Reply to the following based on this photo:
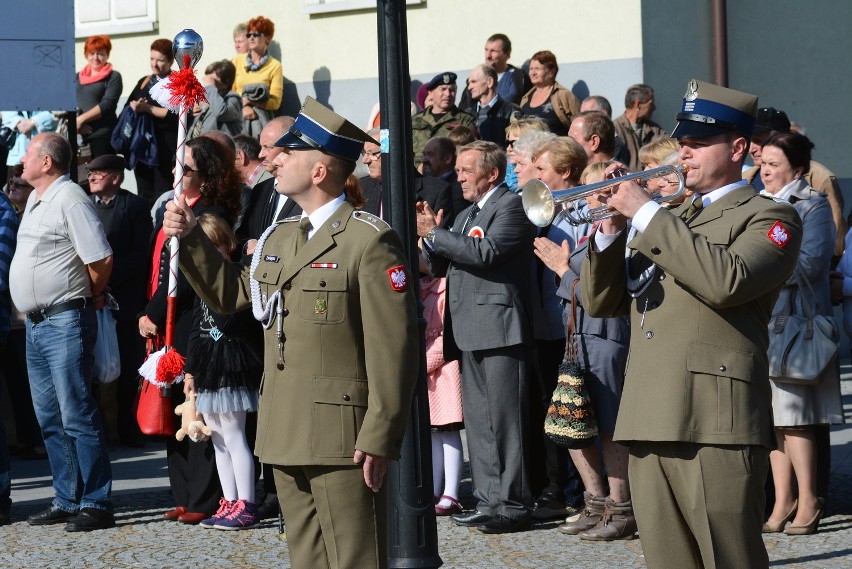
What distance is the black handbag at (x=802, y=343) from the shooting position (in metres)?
7.21

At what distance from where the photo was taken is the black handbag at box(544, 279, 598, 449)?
7.04 metres

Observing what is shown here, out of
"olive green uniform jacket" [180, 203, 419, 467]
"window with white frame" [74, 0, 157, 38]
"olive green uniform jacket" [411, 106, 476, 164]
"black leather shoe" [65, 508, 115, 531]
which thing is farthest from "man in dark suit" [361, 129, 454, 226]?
"window with white frame" [74, 0, 157, 38]

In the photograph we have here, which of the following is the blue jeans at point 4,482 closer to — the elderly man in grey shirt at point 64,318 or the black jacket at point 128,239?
the elderly man in grey shirt at point 64,318

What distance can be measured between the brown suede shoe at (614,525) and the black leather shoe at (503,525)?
0.38m

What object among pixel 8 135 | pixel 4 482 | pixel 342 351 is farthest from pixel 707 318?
pixel 8 135

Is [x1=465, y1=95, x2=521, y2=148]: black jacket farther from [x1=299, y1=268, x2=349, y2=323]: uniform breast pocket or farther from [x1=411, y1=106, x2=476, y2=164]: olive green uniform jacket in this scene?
[x1=299, y1=268, x2=349, y2=323]: uniform breast pocket

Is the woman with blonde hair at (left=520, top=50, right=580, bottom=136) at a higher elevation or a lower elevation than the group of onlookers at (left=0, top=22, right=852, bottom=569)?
higher

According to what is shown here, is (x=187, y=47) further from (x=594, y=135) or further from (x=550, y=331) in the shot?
(x=594, y=135)

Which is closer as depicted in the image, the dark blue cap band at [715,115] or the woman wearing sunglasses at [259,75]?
the dark blue cap band at [715,115]

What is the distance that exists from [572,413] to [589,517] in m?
0.68

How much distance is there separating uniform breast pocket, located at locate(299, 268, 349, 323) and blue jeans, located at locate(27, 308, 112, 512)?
3.60 metres

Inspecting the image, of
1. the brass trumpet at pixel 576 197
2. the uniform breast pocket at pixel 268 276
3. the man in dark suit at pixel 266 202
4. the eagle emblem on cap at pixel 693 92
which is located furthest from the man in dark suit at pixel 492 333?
the eagle emblem on cap at pixel 693 92

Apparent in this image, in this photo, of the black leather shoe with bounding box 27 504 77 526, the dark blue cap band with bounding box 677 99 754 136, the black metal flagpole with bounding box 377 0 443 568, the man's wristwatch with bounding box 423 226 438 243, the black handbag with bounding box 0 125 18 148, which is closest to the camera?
the dark blue cap band with bounding box 677 99 754 136

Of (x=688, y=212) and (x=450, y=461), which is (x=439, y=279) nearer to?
(x=450, y=461)
